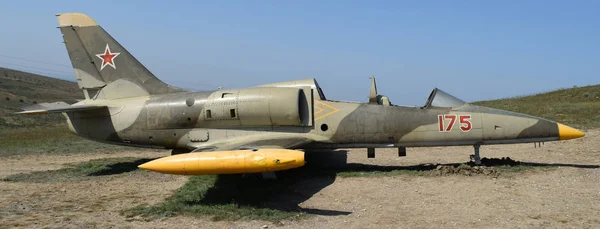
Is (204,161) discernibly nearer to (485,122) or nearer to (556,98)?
(485,122)

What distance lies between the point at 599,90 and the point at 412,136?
32301 mm

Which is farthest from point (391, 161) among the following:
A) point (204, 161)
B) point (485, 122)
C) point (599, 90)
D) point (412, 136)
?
point (599, 90)

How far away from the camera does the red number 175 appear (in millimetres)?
10773

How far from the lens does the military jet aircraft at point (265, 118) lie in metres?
10.8

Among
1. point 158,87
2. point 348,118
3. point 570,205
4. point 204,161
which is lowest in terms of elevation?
point 570,205

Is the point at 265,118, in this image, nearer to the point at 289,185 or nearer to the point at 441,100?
the point at 289,185

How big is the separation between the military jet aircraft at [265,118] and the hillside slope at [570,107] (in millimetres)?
11700

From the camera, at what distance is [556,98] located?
34.8m

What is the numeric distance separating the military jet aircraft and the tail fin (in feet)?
0.10

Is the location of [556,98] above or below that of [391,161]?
above

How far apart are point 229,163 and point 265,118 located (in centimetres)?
324

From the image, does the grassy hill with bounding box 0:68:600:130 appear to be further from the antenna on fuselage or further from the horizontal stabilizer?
the antenna on fuselage

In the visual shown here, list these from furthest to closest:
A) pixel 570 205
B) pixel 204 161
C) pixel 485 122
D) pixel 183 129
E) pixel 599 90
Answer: pixel 599 90
pixel 183 129
pixel 485 122
pixel 204 161
pixel 570 205

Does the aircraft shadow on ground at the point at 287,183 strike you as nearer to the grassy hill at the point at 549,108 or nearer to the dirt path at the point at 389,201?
the dirt path at the point at 389,201
